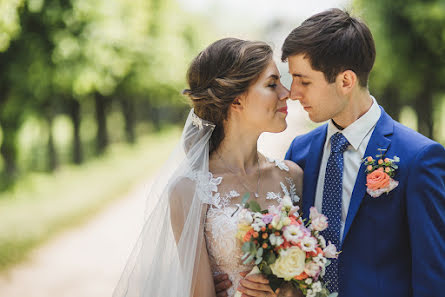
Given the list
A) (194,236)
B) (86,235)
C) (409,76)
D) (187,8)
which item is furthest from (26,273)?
(187,8)

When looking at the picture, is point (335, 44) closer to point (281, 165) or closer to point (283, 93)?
point (283, 93)

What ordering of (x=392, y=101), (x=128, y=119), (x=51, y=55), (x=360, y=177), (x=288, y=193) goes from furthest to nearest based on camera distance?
1. (x=128, y=119)
2. (x=392, y=101)
3. (x=51, y=55)
4. (x=288, y=193)
5. (x=360, y=177)

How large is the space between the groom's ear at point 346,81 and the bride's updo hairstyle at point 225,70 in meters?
0.53

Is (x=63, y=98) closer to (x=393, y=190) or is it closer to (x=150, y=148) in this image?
(x=150, y=148)

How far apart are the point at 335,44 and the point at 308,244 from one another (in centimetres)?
133

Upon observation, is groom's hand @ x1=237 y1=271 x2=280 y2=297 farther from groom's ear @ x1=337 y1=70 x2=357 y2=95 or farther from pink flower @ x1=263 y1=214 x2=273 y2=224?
groom's ear @ x1=337 y1=70 x2=357 y2=95

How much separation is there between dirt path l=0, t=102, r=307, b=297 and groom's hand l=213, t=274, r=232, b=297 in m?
2.76

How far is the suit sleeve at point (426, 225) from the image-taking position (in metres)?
2.51

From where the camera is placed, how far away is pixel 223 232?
9.86 feet

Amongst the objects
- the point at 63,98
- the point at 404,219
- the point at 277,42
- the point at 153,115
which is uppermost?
the point at 277,42

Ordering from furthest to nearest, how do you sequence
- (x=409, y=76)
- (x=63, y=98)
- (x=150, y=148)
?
(x=150, y=148), (x=63, y=98), (x=409, y=76)

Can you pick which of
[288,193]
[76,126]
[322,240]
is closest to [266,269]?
[322,240]

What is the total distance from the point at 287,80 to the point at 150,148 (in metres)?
18.0

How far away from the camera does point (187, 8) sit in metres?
25.2
